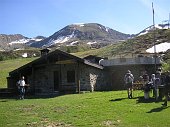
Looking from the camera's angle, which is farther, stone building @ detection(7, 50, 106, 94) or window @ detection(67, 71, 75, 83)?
window @ detection(67, 71, 75, 83)

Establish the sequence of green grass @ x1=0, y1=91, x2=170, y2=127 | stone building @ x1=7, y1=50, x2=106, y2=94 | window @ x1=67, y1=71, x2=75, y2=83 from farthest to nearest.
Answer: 1. window @ x1=67, y1=71, x2=75, y2=83
2. stone building @ x1=7, y1=50, x2=106, y2=94
3. green grass @ x1=0, y1=91, x2=170, y2=127

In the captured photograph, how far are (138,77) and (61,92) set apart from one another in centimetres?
849

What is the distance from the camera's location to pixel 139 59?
3981 cm

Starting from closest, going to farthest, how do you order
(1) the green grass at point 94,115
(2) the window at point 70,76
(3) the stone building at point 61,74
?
(1) the green grass at point 94,115
(3) the stone building at point 61,74
(2) the window at point 70,76

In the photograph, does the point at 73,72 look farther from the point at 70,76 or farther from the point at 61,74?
the point at 61,74

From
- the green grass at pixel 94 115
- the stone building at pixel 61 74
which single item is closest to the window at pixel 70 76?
the stone building at pixel 61 74

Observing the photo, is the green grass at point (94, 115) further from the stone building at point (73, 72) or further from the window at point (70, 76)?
the window at point (70, 76)

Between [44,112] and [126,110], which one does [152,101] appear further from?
[44,112]

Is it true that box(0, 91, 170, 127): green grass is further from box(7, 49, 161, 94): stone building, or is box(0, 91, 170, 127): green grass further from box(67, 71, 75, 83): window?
box(67, 71, 75, 83): window

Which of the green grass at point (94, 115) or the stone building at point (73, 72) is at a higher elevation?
the stone building at point (73, 72)

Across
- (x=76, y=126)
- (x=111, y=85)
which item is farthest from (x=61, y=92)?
(x=76, y=126)

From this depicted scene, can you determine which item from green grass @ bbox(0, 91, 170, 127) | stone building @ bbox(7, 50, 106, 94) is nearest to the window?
stone building @ bbox(7, 50, 106, 94)

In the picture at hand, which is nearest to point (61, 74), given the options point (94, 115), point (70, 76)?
point (70, 76)

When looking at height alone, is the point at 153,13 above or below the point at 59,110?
above
